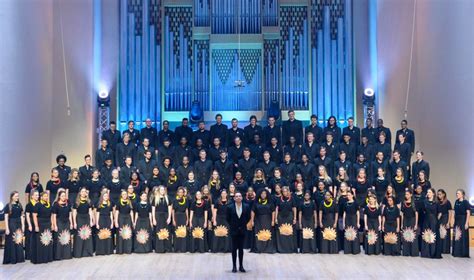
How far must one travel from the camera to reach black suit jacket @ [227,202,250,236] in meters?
8.67

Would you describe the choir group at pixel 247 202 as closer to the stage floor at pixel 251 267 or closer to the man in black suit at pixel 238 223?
the stage floor at pixel 251 267

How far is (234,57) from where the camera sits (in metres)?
14.1

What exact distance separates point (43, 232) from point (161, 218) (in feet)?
6.21

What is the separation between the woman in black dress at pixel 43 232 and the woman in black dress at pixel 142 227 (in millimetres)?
1389

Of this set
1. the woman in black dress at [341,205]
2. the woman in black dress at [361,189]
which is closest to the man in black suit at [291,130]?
the woman in black dress at [361,189]

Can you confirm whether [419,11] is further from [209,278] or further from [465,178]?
[209,278]

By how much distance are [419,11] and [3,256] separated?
8994mm

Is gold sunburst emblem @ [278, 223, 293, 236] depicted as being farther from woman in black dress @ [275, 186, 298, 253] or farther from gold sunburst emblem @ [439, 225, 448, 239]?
gold sunburst emblem @ [439, 225, 448, 239]

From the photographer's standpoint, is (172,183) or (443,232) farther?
(172,183)

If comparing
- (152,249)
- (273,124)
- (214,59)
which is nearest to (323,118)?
(273,124)

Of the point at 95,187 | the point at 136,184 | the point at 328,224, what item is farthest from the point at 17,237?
the point at 328,224

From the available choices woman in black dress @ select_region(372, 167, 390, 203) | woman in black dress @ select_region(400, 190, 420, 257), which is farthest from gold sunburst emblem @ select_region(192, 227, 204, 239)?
woman in black dress @ select_region(400, 190, 420, 257)

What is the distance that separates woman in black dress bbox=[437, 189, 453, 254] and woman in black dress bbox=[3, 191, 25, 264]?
21.0ft

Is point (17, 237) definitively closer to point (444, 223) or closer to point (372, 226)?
point (372, 226)
